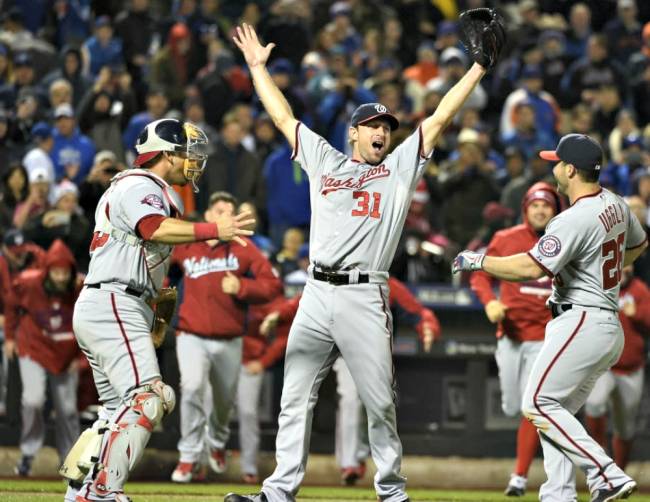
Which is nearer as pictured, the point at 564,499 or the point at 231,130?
the point at 564,499

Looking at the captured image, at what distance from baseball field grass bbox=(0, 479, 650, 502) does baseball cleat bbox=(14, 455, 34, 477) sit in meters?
0.71

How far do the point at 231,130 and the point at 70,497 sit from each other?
25.9 feet

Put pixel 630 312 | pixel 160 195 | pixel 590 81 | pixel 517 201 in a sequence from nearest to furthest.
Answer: pixel 160 195 < pixel 630 312 < pixel 517 201 < pixel 590 81

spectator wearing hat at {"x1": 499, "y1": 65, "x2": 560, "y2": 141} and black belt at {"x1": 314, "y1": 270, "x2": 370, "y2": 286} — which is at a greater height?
spectator wearing hat at {"x1": 499, "y1": 65, "x2": 560, "y2": 141}

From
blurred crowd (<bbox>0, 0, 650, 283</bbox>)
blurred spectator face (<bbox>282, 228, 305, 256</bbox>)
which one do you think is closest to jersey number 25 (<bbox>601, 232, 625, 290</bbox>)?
blurred crowd (<bbox>0, 0, 650, 283</bbox>)

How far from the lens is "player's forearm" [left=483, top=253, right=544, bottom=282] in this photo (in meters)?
8.05

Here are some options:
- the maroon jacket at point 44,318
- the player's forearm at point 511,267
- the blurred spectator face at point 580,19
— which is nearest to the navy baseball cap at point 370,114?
the player's forearm at point 511,267

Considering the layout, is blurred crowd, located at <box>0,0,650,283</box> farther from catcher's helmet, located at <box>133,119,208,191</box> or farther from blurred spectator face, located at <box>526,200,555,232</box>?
catcher's helmet, located at <box>133,119,208,191</box>

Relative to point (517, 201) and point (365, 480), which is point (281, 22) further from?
point (365, 480)

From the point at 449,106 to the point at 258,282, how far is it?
4.04 m

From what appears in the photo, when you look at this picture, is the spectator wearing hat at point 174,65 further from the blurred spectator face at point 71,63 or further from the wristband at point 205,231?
the wristband at point 205,231

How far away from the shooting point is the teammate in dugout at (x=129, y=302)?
760 cm

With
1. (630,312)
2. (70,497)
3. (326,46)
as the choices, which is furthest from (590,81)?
(70,497)

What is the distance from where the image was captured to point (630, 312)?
11.9m
